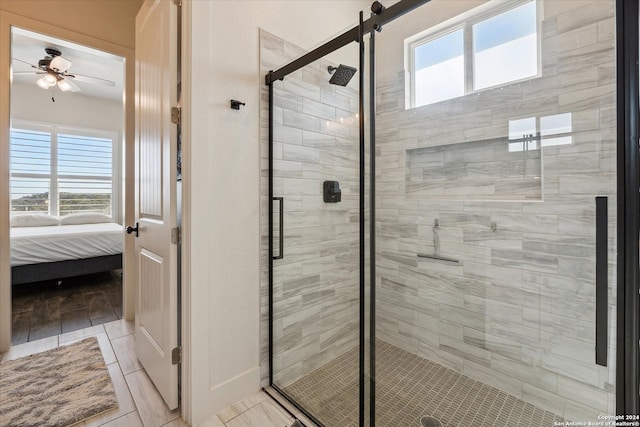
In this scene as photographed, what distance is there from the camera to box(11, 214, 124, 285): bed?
3121 millimetres

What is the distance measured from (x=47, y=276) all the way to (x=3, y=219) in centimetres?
146

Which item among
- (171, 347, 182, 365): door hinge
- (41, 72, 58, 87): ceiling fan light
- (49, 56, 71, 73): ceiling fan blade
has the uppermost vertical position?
(49, 56, 71, 73): ceiling fan blade

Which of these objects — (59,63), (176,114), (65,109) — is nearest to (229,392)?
(176,114)

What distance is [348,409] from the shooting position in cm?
157

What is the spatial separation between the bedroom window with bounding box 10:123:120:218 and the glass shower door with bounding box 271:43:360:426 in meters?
5.24

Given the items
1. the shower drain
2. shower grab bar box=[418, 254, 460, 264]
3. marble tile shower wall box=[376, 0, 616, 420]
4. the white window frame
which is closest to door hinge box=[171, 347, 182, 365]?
marble tile shower wall box=[376, 0, 616, 420]

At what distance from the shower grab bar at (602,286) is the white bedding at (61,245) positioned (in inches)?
181

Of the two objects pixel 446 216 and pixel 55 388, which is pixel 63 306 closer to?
pixel 55 388

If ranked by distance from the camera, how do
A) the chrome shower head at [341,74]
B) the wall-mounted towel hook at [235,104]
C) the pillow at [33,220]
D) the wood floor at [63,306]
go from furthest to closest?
the pillow at [33,220] < the wood floor at [63,306] < the chrome shower head at [341,74] < the wall-mounted towel hook at [235,104]

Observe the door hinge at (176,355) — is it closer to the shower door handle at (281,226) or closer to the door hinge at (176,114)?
the shower door handle at (281,226)

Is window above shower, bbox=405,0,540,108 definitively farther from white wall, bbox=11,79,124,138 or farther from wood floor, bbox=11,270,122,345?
white wall, bbox=11,79,124,138

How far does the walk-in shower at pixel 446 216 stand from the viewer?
1478 millimetres

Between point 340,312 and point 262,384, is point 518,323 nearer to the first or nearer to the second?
point 340,312

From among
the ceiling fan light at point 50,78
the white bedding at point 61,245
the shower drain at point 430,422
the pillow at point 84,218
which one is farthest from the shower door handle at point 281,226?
the pillow at point 84,218
